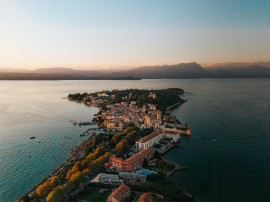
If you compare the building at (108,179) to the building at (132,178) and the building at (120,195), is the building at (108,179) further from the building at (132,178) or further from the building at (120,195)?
the building at (120,195)

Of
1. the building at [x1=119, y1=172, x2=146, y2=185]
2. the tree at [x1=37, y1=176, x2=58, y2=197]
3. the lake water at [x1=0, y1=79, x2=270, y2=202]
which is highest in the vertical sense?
the tree at [x1=37, y1=176, x2=58, y2=197]

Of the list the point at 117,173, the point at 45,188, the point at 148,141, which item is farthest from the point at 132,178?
the point at 148,141

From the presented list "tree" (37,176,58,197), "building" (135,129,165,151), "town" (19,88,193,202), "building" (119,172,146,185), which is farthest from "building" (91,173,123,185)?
"building" (135,129,165,151)

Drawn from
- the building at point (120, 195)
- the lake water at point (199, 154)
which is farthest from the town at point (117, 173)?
the lake water at point (199, 154)

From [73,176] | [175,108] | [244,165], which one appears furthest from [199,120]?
[73,176]

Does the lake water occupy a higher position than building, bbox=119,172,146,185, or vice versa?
building, bbox=119,172,146,185

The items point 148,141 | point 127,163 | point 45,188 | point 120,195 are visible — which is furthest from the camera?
point 148,141

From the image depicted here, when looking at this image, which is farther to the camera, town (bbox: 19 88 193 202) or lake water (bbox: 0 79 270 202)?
lake water (bbox: 0 79 270 202)

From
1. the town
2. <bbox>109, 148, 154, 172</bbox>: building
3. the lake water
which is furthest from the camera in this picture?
<bbox>109, 148, 154, 172</bbox>: building

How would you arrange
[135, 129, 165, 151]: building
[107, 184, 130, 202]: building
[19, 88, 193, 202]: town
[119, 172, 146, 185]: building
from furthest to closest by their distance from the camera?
[135, 129, 165, 151]: building → [119, 172, 146, 185]: building → [19, 88, 193, 202]: town → [107, 184, 130, 202]: building

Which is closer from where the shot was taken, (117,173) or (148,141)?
(117,173)

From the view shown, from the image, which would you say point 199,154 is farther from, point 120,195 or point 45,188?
point 45,188

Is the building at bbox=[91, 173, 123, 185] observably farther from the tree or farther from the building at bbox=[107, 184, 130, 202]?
the tree
